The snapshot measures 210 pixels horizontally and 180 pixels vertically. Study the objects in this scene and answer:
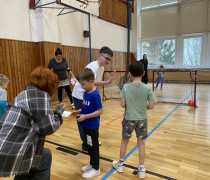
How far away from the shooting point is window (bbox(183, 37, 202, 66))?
1148 cm

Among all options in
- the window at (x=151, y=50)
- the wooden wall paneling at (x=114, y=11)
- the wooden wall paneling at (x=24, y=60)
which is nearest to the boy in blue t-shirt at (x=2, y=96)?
the wooden wall paneling at (x=24, y=60)

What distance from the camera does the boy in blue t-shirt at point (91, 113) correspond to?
6.32ft

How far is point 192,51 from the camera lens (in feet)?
38.3

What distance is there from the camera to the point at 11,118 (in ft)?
3.85

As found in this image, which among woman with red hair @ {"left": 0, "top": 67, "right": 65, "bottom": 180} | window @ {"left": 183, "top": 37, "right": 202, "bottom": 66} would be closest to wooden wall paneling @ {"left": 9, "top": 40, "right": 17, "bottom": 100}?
woman with red hair @ {"left": 0, "top": 67, "right": 65, "bottom": 180}

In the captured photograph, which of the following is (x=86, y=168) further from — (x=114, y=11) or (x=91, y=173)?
(x=114, y=11)

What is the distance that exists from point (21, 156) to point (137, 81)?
52.3 inches

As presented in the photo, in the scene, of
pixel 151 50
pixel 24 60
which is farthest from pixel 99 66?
pixel 151 50

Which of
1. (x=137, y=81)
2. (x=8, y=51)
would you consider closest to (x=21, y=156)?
(x=137, y=81)

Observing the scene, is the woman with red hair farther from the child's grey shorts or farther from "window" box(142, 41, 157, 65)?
"window" box(142, 41, 157, 65)

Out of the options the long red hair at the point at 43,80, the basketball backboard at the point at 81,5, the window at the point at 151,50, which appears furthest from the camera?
the window at the point at 151,50

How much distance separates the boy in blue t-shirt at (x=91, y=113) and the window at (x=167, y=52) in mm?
11529

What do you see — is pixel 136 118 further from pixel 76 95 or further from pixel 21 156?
pixel 21 156

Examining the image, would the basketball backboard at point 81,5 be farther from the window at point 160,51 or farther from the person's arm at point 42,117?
the window at point 160,51
